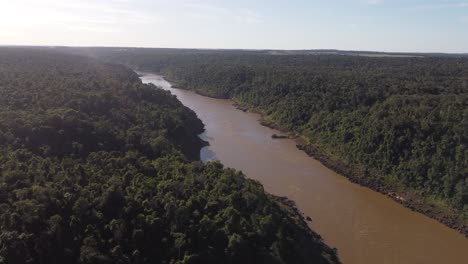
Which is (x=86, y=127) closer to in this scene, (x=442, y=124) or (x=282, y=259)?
(x=282, y=259)

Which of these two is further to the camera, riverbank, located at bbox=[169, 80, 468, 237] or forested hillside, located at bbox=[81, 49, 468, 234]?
forested hillside, located at bbox=[81, 49, 468, 234]

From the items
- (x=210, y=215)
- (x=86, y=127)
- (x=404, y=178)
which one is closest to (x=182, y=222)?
(x=210, y=215)

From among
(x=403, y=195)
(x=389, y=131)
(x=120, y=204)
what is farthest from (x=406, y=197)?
(x=120, y=204)

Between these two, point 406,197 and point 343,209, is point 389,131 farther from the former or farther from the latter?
point 343,209

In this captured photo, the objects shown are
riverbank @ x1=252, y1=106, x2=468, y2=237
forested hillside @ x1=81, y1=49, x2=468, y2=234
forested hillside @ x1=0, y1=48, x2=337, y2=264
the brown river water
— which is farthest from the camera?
forested hillside @ x1=81, y1=49, x2=468, y2=234

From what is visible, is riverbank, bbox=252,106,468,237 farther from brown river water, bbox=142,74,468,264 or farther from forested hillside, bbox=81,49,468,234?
brown river water, bbox=142,74,468,264

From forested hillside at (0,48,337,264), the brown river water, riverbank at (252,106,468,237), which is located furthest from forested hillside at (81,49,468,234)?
forested hillside at (0,48,337,264)

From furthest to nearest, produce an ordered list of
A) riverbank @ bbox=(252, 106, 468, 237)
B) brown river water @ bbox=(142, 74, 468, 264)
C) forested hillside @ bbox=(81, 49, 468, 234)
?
forested hillside @ bbox=(81, 49, 468, 234) → riverbank @ bbox=(252, 106, 468, 237) → brown river water @ bbox=(142, 74, 468, 264)
